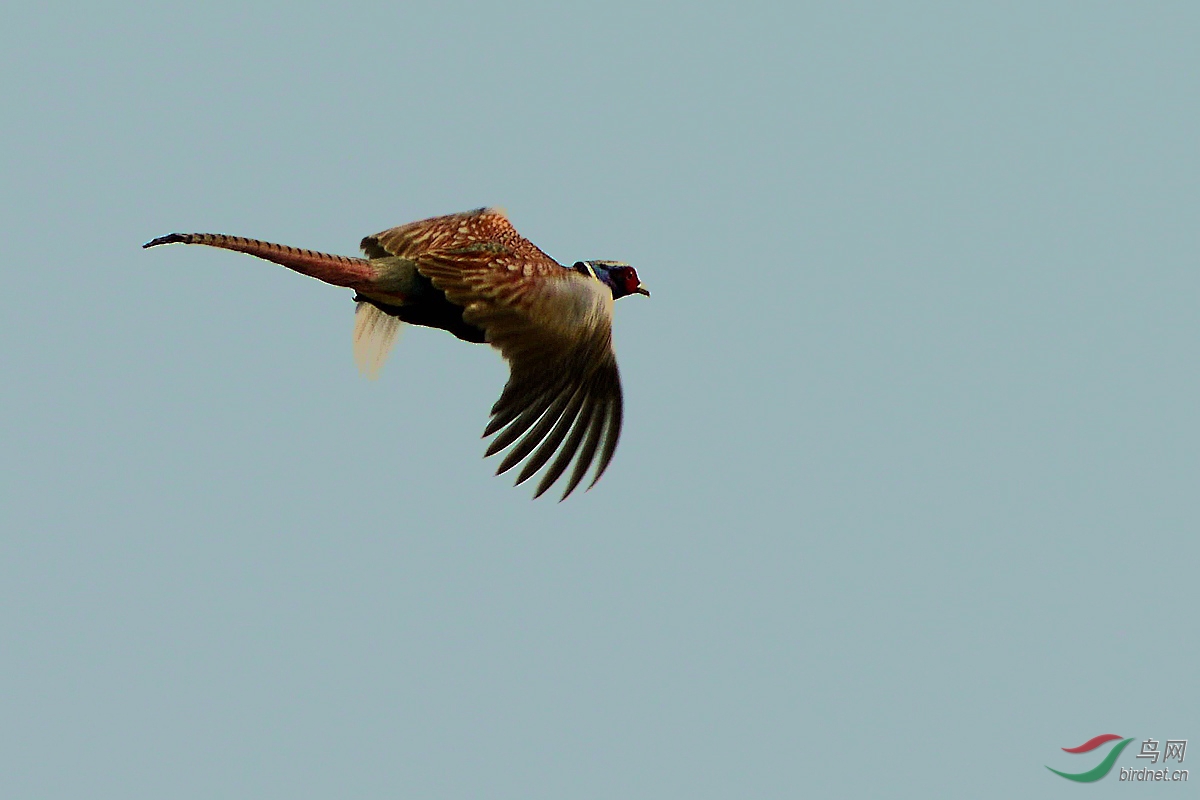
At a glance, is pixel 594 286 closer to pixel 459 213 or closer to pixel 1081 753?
pixel 459 213

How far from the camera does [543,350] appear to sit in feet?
35.7

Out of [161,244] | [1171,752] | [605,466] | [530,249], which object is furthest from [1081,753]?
[161,244]

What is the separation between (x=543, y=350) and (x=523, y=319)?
0.27m

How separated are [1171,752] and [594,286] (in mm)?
5316

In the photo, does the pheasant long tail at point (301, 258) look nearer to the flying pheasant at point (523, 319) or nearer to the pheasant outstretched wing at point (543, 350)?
the flying pheasant at point (523, 319)

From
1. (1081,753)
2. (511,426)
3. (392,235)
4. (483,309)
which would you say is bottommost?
(1081,753)

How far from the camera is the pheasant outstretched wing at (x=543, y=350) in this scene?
35.6 ft

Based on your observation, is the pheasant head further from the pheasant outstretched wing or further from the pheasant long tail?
the pheasant long tail

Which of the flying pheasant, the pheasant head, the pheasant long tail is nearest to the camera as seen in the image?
the pheasant long tail

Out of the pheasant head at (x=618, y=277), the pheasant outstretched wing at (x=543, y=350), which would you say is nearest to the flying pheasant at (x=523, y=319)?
the pheasant outstretched wing at (x=543, y=350)

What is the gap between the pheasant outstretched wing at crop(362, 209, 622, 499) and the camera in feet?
35.6

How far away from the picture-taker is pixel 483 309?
10.9 m

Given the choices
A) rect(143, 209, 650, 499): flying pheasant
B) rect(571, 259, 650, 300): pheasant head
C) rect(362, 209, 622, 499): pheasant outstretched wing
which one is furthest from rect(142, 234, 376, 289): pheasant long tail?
rect(571, 259, 650, 300): pheasant head

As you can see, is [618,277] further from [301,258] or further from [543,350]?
[301,258]
